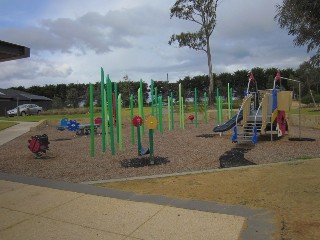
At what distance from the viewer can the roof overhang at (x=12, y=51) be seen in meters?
6.59

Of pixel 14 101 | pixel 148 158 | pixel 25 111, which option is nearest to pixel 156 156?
pixel 148 158

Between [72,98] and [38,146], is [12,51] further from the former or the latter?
[72,98]

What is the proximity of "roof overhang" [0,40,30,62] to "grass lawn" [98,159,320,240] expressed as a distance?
3145 millimetres

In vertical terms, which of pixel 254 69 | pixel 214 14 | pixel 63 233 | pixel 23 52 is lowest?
pixel 63 233

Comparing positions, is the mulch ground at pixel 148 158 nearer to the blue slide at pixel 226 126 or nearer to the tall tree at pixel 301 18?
the blue slide at pixel 226 126

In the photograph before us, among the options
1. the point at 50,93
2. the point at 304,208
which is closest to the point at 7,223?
the point at 304,208

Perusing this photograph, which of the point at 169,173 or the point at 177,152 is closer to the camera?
the point at 169,173

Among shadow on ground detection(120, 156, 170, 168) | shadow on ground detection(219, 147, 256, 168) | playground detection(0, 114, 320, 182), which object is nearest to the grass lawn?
shadow on ground detection(219, 147, 256, 168)

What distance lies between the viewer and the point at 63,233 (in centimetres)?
429

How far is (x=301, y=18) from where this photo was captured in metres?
6.93

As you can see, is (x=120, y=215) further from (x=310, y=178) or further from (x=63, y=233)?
(x=310, y=178)

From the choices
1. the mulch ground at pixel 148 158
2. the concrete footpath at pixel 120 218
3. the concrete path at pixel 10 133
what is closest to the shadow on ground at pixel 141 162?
the mulch ground at pixel 148 158

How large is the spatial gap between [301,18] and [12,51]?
19.1ft

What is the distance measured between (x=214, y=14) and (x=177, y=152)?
25.7 meters
